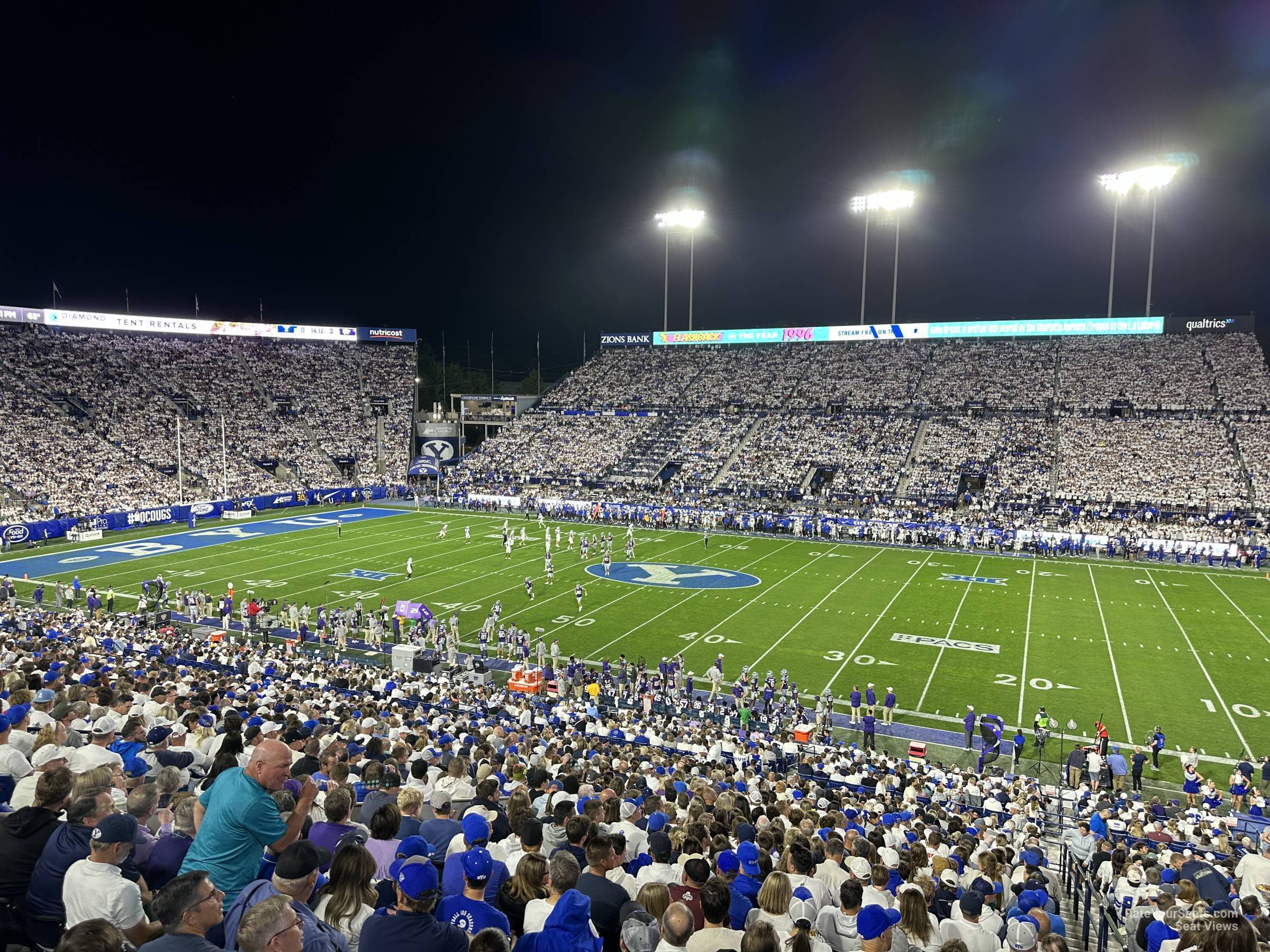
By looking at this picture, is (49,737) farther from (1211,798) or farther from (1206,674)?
(1206,674)

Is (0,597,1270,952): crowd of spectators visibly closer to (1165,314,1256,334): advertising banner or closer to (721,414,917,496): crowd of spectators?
(721,414,917,496): crowd of spectators

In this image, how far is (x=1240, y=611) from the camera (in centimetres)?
2788

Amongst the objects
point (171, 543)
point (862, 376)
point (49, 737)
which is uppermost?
point (862, 376)

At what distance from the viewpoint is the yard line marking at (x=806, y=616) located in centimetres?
2277

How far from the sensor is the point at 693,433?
5941 cm

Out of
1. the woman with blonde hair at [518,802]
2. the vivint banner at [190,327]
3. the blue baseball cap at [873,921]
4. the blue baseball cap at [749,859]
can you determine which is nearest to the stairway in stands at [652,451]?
the vivint banner at [190,327]

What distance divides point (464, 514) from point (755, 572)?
78.0 feet

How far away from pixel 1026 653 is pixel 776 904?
21510mm

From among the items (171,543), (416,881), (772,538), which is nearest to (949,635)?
(772,538)

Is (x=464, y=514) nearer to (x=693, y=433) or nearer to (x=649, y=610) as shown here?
(x=693, y=433)

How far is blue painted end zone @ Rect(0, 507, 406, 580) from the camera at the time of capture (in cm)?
3312

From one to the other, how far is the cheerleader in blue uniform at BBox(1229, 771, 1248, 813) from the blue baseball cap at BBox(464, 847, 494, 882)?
14331mm

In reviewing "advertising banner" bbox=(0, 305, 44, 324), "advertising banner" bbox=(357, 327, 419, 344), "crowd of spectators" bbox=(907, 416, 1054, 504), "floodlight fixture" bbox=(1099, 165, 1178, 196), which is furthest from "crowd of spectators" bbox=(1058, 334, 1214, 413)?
"advertising banner" bbox=(0, 305, 44, 324)

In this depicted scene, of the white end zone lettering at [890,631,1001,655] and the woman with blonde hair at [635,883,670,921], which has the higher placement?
the woman with blonde hair at [635,883,670,921]
